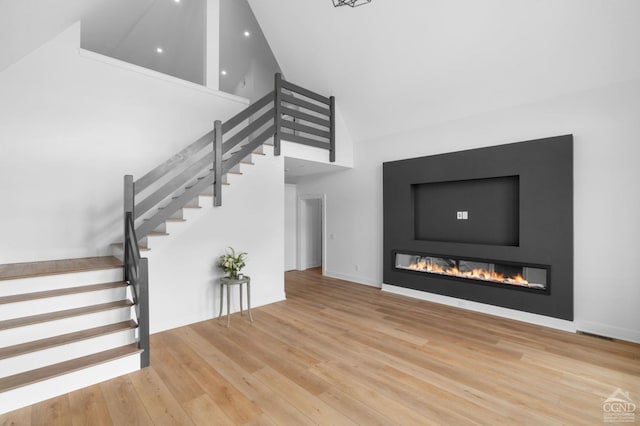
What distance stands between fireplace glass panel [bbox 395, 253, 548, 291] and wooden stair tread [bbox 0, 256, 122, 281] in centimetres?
446

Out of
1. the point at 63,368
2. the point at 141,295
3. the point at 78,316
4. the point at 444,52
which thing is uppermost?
the point at 444,52

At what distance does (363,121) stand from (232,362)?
4.67 m

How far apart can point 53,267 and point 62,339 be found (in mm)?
1150

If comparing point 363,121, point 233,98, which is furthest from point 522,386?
point 233,98

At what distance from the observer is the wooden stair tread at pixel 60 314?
258cm

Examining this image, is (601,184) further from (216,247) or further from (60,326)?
(60,326)

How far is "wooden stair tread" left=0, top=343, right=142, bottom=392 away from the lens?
2.28 metres

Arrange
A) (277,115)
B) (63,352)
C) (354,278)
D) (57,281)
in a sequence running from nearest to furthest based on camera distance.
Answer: (63,352) → (57,281) → (277,115) → (354,278)

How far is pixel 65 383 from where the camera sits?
244cm

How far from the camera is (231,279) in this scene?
4.05 meters

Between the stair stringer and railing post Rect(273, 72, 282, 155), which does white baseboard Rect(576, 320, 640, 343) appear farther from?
railing post Rect(273, 72, 282, 155)

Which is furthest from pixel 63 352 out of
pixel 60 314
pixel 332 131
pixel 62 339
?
pixel 332 131

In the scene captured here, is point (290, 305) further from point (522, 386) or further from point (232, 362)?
point (522, 386)

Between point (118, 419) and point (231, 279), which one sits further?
point (231, 279)
